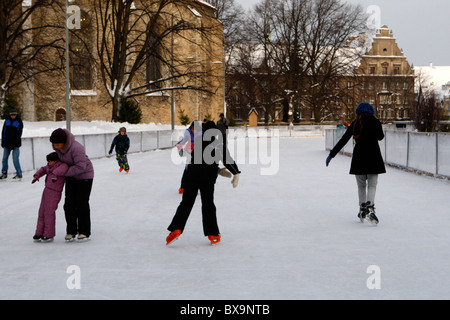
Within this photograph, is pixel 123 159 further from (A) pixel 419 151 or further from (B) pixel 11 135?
(A) pixel 419 151

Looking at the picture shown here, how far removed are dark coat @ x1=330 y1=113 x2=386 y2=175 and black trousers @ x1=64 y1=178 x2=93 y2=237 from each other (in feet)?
10.6

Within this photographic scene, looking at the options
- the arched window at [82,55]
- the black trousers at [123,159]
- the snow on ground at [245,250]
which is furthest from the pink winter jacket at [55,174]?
the arched window at [82,55]

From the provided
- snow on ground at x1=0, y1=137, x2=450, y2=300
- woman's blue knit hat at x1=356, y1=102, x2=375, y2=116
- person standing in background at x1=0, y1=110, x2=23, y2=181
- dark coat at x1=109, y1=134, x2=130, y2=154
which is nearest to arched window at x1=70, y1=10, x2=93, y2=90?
dark coat at x1=109, y1=134, x2=130, y2=154

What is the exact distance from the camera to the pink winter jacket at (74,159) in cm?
661

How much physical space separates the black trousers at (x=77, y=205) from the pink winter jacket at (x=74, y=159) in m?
0.10

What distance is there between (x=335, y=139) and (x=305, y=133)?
80.9 ft

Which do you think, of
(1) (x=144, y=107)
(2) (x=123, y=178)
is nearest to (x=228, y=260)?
(2) (x=123, y=178)

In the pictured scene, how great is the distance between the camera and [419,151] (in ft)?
50.4

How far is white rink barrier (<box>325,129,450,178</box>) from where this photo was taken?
1355cm

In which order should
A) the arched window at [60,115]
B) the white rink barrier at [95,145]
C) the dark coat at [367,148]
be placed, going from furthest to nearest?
the arched window at [60,115], the white rink barrier at [95,145], the dark coat at [367,148]

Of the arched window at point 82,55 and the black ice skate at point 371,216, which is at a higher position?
the arched window at point 82,55

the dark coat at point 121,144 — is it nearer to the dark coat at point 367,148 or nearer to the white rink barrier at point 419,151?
the white rink barrier at point 419,151

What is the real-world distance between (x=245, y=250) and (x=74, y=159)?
2151 mm

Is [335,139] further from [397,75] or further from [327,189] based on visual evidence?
[397,75]
